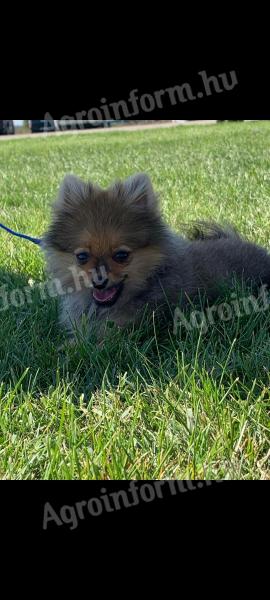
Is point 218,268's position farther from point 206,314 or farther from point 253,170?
point 253,170

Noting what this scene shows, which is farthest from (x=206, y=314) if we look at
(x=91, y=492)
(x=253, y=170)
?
(x=253, y=170)

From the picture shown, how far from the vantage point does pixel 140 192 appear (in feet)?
10.5

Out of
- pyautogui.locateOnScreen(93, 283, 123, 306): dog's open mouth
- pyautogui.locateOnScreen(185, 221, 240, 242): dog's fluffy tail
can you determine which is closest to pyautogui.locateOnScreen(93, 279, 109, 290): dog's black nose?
pyautogui.locateOnScreen(93, 283, 123, 306): dog's open mouth

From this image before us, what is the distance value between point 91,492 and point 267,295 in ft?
6.79

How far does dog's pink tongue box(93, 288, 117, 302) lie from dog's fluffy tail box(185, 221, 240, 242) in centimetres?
112

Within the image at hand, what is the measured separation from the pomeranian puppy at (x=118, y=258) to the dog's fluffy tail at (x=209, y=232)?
625mm

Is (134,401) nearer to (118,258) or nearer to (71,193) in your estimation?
(118,258)

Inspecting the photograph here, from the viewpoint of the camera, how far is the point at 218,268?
11.2 ft

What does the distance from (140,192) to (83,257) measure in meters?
0.54

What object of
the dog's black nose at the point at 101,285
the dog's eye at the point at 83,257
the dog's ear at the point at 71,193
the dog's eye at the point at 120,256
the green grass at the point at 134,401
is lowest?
the green grass at the point at 134,401

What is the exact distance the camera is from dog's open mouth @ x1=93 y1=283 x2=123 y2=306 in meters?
3.01

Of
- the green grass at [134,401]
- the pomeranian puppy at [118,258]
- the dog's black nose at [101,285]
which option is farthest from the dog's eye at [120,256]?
the green grass at [134,401]

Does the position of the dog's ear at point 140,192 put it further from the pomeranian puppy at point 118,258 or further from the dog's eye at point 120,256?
the dog's eye at point 120,256

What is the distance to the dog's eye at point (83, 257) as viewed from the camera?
2932 millimetres
